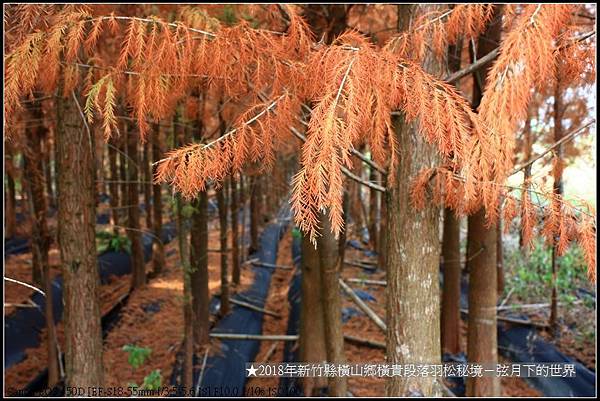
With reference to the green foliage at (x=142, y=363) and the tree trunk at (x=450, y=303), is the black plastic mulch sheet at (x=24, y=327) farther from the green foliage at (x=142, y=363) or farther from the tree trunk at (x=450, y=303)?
the tree trunk at (x=450, y=303)

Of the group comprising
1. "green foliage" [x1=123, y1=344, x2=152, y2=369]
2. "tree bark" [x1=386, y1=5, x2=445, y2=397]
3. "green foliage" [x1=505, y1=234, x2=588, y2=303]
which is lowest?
"green foliage" [x1=123, y1=344, x2=152, y2=369]

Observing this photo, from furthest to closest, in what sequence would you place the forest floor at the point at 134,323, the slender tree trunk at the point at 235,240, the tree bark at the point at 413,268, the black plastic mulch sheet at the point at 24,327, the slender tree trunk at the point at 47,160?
the slender tree trunk at the point at 235,240 → the slender tree trunk at the point at 47,160 → the black plastic mulch sheet at the point at 24,327 → the forest floor at the point at 134,323 → the tree bark at the point at 413,268

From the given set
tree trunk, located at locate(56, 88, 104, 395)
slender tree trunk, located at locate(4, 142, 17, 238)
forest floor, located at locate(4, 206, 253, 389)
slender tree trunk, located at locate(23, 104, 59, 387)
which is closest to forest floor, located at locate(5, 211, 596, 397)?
forest floor, located at locate(4, 206, 253, 389)

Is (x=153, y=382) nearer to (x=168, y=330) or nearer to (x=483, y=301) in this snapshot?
(x=168, y=330)

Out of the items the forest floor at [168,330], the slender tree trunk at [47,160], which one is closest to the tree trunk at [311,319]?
the forest floor at [168,330]

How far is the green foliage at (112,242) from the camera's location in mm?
9594

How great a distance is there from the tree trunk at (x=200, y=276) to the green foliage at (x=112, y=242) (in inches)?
169

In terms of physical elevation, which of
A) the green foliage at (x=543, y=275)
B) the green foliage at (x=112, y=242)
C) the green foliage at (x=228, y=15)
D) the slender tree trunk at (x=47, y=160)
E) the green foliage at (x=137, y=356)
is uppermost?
the green foliage at (x=228, y=15)

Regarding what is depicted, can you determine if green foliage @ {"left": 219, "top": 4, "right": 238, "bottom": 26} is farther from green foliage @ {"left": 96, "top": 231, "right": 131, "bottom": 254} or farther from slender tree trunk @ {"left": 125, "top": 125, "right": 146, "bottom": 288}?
green foliage @ {"left": 96, "top": 231, "right": 131, "bottom": 254}

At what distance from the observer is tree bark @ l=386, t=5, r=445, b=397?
2.43 m

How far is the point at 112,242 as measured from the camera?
9719 mm

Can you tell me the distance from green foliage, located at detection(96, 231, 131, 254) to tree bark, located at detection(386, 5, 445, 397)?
28.1ft

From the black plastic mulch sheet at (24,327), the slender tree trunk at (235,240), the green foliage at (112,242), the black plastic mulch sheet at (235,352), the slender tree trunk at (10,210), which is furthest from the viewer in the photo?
the green foliage at (112,242)

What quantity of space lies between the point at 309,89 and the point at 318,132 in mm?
614
